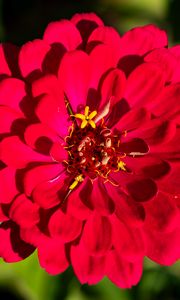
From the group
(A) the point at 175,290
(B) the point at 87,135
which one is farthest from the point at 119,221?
(A) the point at 175,290

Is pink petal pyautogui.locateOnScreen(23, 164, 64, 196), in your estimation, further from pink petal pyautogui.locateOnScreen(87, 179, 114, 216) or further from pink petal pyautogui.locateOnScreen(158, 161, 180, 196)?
pink petal pyautogui.locateOnScreen(158, 161, 180, 196)

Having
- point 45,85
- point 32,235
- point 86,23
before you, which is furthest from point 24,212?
point 86,23

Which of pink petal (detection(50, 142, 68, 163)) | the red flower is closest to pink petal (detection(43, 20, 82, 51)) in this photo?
the red flower

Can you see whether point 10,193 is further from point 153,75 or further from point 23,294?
point 23,294

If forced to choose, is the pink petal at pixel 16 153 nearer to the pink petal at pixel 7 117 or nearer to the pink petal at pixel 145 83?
the pink petal at pixel 7 117

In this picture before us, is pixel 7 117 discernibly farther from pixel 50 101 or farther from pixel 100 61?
pixel 100 61

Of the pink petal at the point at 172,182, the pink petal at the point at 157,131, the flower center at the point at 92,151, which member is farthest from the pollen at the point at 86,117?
the pink petal at the point at 172,182
